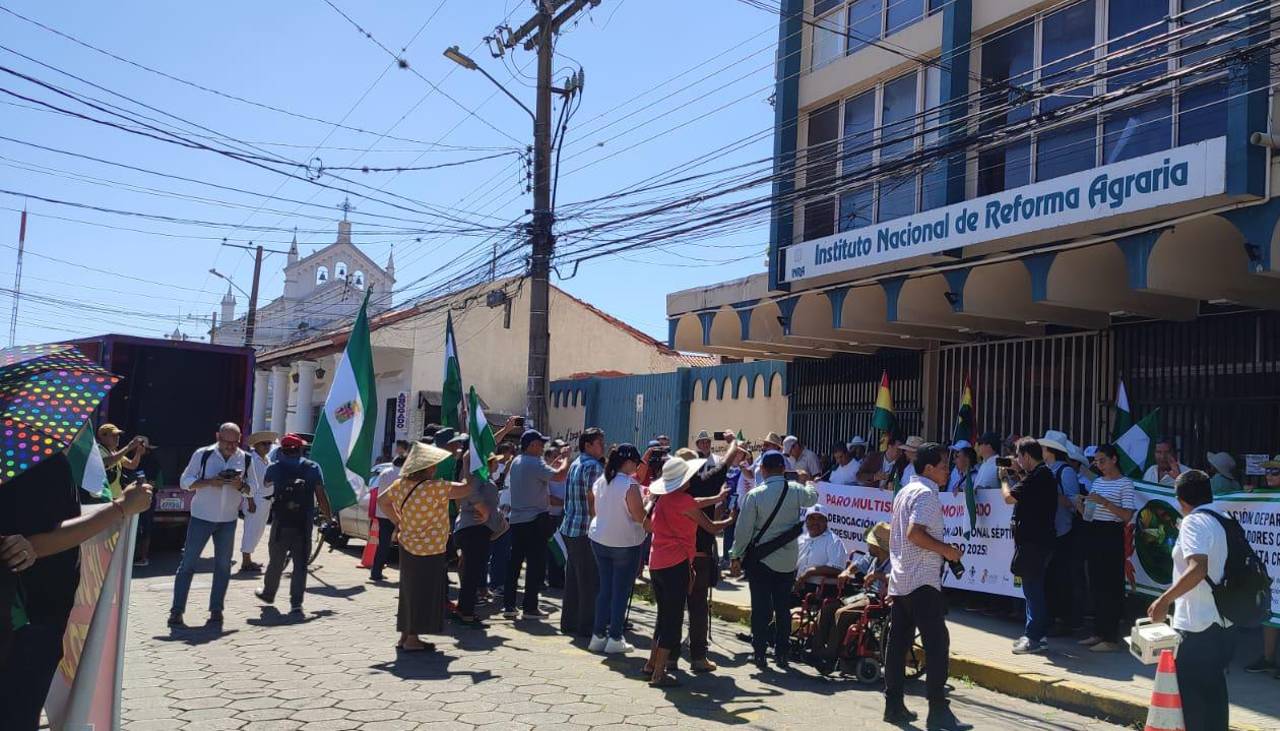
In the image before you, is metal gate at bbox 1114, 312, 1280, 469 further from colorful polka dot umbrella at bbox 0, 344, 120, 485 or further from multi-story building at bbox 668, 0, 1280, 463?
colorful polka dot umbrella at bbox 0, 344, 120, 485

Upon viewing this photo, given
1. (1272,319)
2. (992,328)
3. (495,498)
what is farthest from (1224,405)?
(495,498)

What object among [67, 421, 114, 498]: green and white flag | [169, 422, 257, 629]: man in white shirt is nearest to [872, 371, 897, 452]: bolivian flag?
[169, 422, 257, 629]: man in white shirt

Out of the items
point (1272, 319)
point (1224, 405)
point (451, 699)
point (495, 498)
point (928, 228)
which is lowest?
point (451, 699)

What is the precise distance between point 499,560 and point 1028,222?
22.6 ft

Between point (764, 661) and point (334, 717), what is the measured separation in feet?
11.5

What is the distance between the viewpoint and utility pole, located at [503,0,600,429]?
15.1 meters

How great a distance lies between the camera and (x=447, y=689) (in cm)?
718

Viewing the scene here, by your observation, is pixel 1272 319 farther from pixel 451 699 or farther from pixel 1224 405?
pixel 451 699

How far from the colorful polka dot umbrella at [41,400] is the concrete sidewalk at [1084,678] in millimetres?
6636

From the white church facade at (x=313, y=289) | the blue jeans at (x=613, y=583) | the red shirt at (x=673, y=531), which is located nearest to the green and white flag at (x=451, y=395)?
the blue jeans at (x=613, y=583)

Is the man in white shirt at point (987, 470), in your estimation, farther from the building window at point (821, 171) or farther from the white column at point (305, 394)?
the white column at point (305, 394)

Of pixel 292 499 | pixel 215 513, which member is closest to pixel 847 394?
pixel 292 499

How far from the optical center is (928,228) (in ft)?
41.1

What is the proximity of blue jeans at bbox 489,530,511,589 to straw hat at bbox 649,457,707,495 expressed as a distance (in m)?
3.76
